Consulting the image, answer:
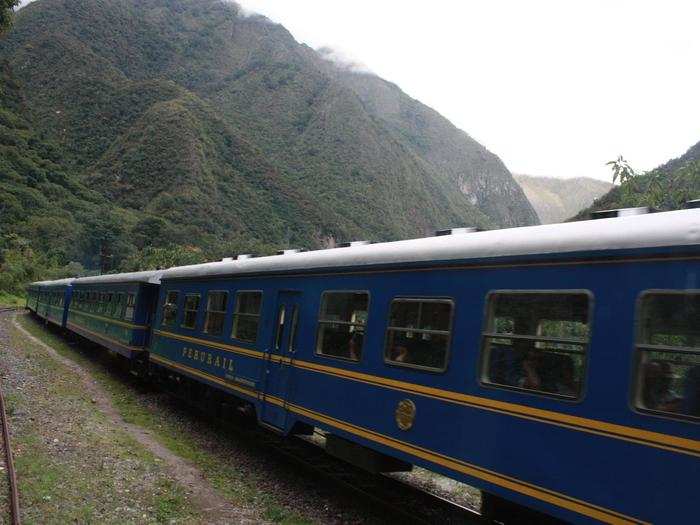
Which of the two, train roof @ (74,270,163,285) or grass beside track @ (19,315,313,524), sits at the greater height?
train roof @ (74,270,163,285)

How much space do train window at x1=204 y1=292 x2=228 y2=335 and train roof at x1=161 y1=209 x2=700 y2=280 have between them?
2.96 m

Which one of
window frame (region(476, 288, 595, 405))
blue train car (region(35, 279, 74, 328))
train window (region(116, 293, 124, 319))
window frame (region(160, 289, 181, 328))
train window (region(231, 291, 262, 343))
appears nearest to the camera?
window frame (region(476, 288, 595, 405))

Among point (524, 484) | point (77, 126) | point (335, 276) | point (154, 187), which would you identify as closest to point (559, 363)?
point (524, 484)

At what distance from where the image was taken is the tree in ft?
53.3

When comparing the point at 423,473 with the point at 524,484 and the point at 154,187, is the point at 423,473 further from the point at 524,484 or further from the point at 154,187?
the point at 154,187

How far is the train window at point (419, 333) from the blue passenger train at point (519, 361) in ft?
0.06

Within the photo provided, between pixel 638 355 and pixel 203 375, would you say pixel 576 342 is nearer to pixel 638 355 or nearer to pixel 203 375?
pixel 638 355

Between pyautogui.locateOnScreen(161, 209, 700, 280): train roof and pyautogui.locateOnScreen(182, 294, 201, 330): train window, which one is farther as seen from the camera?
pyautogui.locateOnScreen(182, 294, 201, 330): train window

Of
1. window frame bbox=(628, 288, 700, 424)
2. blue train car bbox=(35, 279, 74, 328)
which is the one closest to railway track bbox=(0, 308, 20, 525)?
window frame bbox=(628, 288, 700, 424)

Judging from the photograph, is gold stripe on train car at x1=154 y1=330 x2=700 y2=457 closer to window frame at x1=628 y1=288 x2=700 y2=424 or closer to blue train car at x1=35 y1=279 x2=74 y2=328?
window frame at x1=628 y1=288 x2=700 y2=424

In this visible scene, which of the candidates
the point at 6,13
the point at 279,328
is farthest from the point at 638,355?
the point at 6,13

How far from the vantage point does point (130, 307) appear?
55.8ft

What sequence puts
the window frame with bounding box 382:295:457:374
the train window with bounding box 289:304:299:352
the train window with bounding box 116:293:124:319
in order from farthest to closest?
the train window with bounding box 116:293:124:319 → the train window with bounding box 289:304:299:352 → the window frame with bounding box 382:295:457:374

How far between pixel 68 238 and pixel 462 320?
100 m
